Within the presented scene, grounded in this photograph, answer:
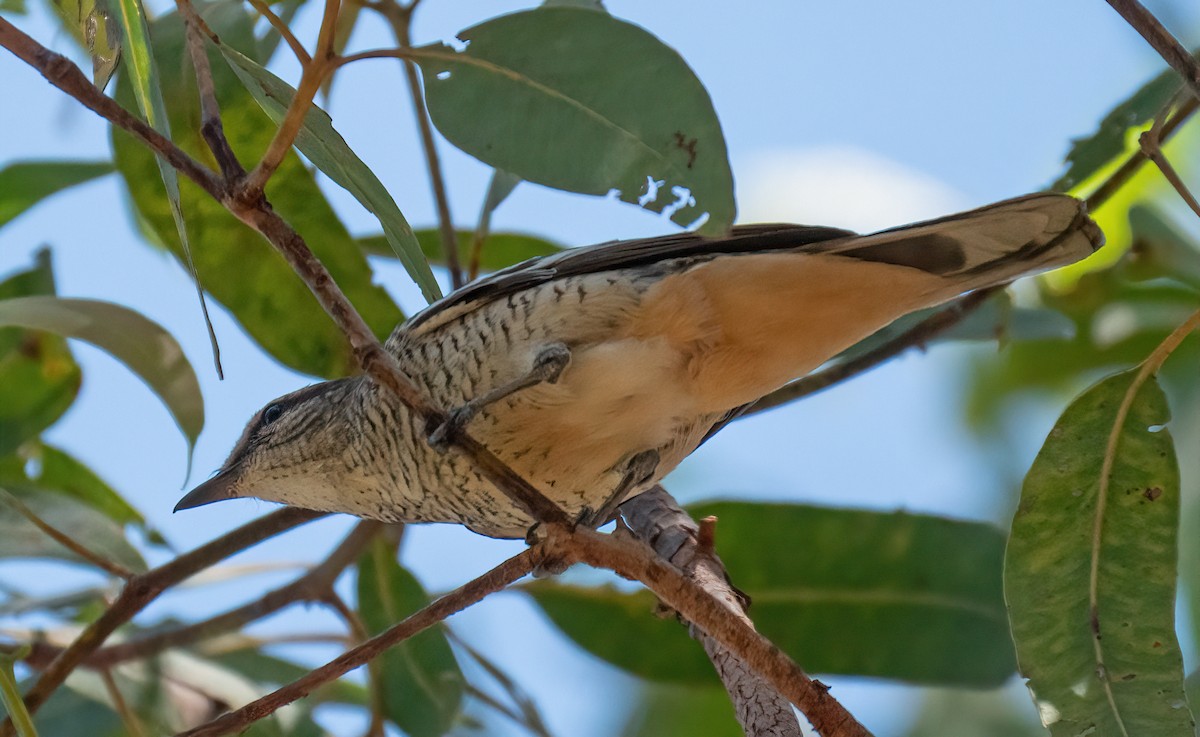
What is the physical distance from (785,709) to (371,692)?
3.92ft

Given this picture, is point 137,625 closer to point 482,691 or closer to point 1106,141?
point 482,691

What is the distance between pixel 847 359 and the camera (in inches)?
125

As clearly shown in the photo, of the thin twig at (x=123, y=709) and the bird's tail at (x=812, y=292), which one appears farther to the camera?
the thin twig at (x=123, y=709)

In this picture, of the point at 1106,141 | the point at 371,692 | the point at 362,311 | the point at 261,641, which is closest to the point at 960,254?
the point at 1106,141

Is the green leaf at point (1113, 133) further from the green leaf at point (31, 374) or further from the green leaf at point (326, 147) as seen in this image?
the green leaf at point (31, 374)

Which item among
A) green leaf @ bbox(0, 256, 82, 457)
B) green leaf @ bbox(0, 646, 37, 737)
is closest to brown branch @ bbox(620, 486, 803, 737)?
green leaf @ bbox(0, 646, 37, 737)

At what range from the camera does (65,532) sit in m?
3.07

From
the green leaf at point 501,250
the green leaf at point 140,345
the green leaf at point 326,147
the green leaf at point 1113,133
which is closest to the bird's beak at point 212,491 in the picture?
the green leaf at point 140,345

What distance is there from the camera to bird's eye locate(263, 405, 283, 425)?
3.02 meters

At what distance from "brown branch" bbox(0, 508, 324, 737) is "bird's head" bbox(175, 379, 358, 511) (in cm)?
9

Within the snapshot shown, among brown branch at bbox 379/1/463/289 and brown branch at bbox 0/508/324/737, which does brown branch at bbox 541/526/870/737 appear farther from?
brown branch at bbox 379/1/463/289

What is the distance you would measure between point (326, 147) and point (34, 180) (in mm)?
1830

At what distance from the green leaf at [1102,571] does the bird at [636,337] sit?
1.12 ft

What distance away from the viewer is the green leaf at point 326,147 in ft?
6.17
